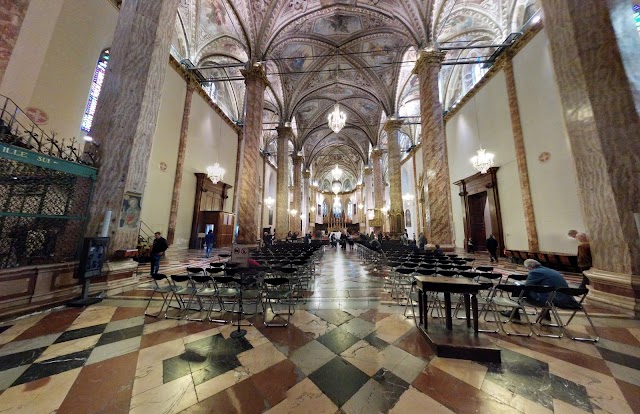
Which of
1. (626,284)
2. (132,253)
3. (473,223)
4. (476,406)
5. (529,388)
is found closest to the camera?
(476,406)

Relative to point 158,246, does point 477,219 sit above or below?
above

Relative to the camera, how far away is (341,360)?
1.90 metres

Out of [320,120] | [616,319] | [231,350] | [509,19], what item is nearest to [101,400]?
[231,350]

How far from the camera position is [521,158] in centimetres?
732

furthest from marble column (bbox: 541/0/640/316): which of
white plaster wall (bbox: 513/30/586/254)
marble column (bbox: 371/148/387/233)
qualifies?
marble column (bbox: 371/148/387/233)

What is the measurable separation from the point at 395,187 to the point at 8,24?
1329cm

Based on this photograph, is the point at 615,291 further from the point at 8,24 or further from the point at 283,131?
the point at 283,131

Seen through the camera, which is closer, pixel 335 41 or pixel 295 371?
pixel 295 371

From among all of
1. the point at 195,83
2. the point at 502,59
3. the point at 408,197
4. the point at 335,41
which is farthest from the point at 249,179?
the point at 408,197

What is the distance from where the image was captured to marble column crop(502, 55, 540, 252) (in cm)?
704

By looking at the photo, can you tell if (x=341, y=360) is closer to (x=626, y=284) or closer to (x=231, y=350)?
(x=231, y=350)

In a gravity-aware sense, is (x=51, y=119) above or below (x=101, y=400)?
above

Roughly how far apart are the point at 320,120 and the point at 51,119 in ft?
56.5

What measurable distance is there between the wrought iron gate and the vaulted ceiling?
278 inches
